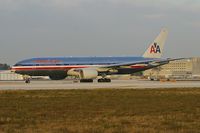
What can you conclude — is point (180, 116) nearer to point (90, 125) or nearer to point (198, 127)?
point (198, 127)

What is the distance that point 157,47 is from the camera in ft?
233

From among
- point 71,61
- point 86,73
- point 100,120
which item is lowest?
point 100,120

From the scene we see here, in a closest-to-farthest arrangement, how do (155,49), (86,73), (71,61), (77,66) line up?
(86,73) < (77,66) < (71,61) < (155,49)

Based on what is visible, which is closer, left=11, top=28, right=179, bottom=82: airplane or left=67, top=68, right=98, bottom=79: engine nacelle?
left=67, top=68, right=98, bottom=79: engine nacelle

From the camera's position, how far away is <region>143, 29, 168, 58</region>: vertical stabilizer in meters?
70.0

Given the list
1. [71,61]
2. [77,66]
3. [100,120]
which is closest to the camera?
[100,120]

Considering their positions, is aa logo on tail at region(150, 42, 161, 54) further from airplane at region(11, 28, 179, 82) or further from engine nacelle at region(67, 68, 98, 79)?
engine nacelle at region(67, 68, 98, 79)

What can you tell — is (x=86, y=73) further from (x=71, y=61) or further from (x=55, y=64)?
(x=55, y=64)

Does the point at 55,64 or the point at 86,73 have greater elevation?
the point at 55,64

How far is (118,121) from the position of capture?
47.8 feet

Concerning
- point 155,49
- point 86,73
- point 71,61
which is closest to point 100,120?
point 86,73

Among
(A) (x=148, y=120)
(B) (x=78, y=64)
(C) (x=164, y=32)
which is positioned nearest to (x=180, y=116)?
(A) (x=148, y=120)

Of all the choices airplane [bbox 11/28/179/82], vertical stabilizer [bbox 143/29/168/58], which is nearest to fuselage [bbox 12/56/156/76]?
airplane [bbox 11/28/179/82]

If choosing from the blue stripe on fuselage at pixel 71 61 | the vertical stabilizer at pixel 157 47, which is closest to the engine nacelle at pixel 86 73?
the blue stripe on fuselage at pixel 71 61
